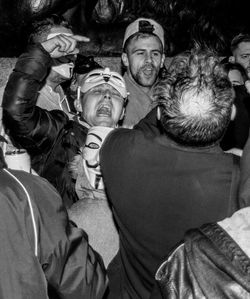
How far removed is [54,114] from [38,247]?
1.40 m

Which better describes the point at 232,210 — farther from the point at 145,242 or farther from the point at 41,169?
the point at 41,169

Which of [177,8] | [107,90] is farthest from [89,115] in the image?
[177,8]

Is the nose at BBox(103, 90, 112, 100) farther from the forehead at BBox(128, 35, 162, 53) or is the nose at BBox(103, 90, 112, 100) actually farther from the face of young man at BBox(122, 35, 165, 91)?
the forehead at BBox(128, 35, 162, 53)

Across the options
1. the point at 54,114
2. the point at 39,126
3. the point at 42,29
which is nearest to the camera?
the point at 39,126

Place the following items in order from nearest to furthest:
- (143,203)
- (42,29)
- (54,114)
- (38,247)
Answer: (38,247) < (143,203) < (54,114) < (42,29)

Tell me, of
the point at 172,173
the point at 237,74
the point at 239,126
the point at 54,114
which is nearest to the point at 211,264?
the point at 172,173

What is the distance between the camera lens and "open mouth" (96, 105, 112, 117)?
3371mm

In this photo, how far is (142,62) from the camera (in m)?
4.21

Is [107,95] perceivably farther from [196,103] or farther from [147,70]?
[196,103]

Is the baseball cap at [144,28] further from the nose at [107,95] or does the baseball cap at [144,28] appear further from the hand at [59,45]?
the hand at [59,45]

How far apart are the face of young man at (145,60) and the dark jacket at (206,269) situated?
2.81 metres

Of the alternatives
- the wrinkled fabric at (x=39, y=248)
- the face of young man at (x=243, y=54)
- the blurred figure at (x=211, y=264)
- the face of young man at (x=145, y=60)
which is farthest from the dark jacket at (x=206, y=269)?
the face of young man at (x=243, y=54)

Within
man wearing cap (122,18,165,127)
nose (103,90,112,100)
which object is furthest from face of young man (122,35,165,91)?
nose (103,90,112,100)

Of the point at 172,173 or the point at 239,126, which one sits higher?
the point at 172,173
